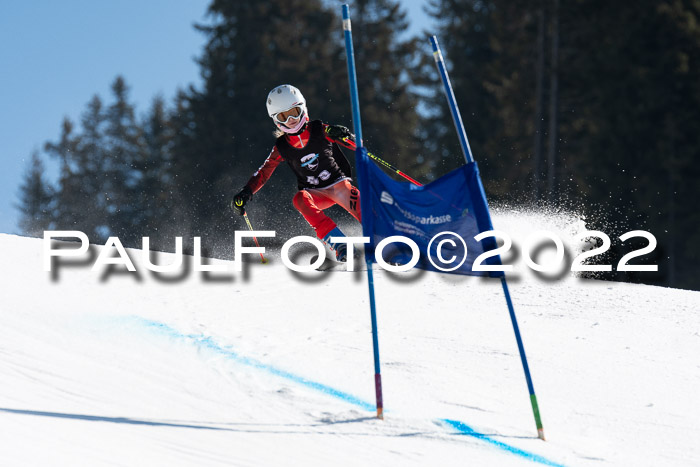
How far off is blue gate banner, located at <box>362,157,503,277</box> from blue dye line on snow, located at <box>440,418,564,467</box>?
936 mm

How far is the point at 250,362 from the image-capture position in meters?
5.85

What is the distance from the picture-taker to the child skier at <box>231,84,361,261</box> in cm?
727

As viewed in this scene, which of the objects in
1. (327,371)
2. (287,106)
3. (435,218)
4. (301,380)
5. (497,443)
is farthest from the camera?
(287,106)

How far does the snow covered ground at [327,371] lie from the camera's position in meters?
4.37

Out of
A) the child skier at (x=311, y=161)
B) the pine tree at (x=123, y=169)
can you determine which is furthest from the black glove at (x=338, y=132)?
the pine tree at (x=123, y=169)

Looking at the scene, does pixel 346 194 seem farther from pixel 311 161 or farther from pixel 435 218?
pixel 435 218

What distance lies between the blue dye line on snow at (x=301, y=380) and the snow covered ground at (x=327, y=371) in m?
0.02

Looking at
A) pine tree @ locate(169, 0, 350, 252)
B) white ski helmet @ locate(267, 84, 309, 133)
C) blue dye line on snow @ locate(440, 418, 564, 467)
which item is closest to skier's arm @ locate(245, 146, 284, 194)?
white ski helmet @ locate(267, 84, 309, 133)

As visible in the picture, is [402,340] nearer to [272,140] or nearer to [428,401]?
Answer: [428,401]

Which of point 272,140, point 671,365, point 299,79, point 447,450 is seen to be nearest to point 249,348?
point 447,450

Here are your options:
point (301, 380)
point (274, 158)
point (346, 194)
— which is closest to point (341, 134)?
point (346, 194)

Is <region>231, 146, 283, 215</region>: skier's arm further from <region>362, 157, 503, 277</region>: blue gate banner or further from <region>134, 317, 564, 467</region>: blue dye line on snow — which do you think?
<region>362, 157, 503, 277</region>: blue gate banner

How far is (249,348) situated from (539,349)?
243 centimetres

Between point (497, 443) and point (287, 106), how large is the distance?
3.71 metres
